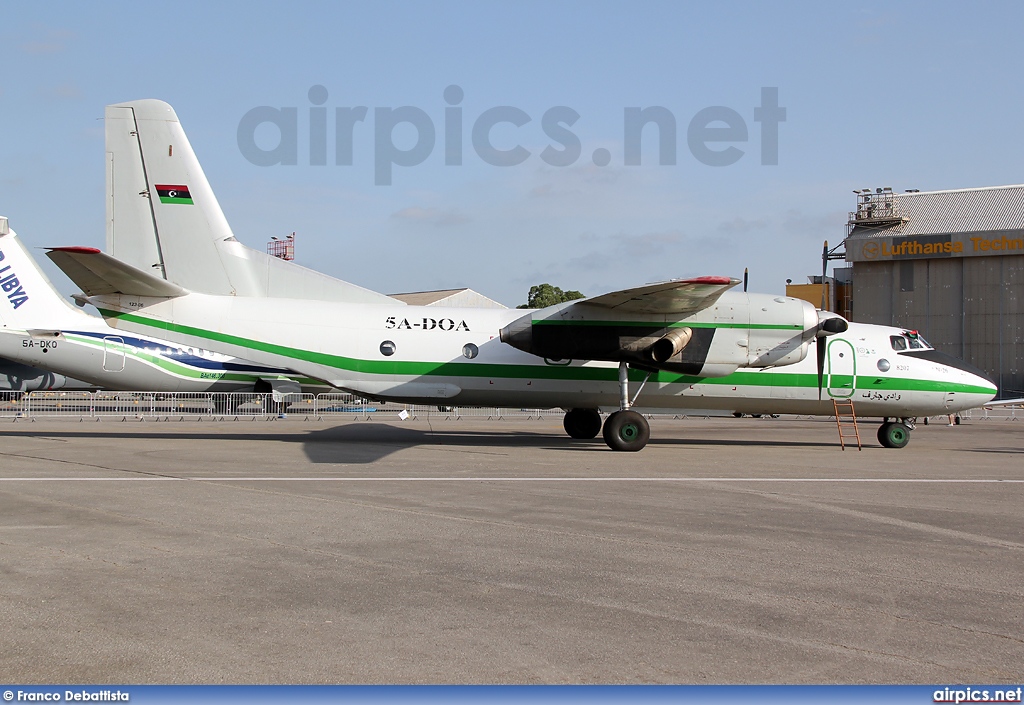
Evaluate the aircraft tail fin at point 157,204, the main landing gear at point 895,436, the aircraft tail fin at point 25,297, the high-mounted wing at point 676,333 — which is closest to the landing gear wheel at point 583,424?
the high-mounted wing at point 676,333

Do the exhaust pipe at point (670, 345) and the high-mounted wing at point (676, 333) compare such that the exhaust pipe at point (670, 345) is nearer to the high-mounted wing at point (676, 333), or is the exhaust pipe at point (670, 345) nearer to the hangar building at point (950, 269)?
the high-mounted wing at point (676, 333)

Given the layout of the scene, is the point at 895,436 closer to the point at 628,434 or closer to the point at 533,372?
the point at 628,434

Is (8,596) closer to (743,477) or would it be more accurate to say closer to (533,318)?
(743,477)

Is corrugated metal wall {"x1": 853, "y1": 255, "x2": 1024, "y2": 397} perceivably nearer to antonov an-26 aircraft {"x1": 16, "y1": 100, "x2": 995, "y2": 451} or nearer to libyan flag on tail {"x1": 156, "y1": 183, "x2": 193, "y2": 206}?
antonov an-26 aircraft {"x1": 16, "y1": 100, "x2": 995, "y2": 451}

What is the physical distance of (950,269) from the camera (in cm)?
5500

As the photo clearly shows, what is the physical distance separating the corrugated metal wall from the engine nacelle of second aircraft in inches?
1661

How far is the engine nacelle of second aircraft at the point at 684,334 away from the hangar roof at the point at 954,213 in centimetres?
4495

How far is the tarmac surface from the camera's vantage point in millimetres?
4148

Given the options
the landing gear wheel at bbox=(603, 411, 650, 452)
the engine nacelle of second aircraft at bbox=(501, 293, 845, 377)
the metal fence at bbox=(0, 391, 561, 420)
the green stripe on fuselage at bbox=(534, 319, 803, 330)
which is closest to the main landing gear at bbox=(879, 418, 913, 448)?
the engine nacelle of second aircraft at bbox=(501, 293, 845, 377)

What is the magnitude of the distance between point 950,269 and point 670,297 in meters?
47.3

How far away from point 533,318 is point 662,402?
3717mm

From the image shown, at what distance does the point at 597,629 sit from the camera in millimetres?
4723

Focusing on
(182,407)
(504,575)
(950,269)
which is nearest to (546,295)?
(950,269)

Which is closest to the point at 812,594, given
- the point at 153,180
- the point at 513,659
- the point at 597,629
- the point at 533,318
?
the point at 597,629
